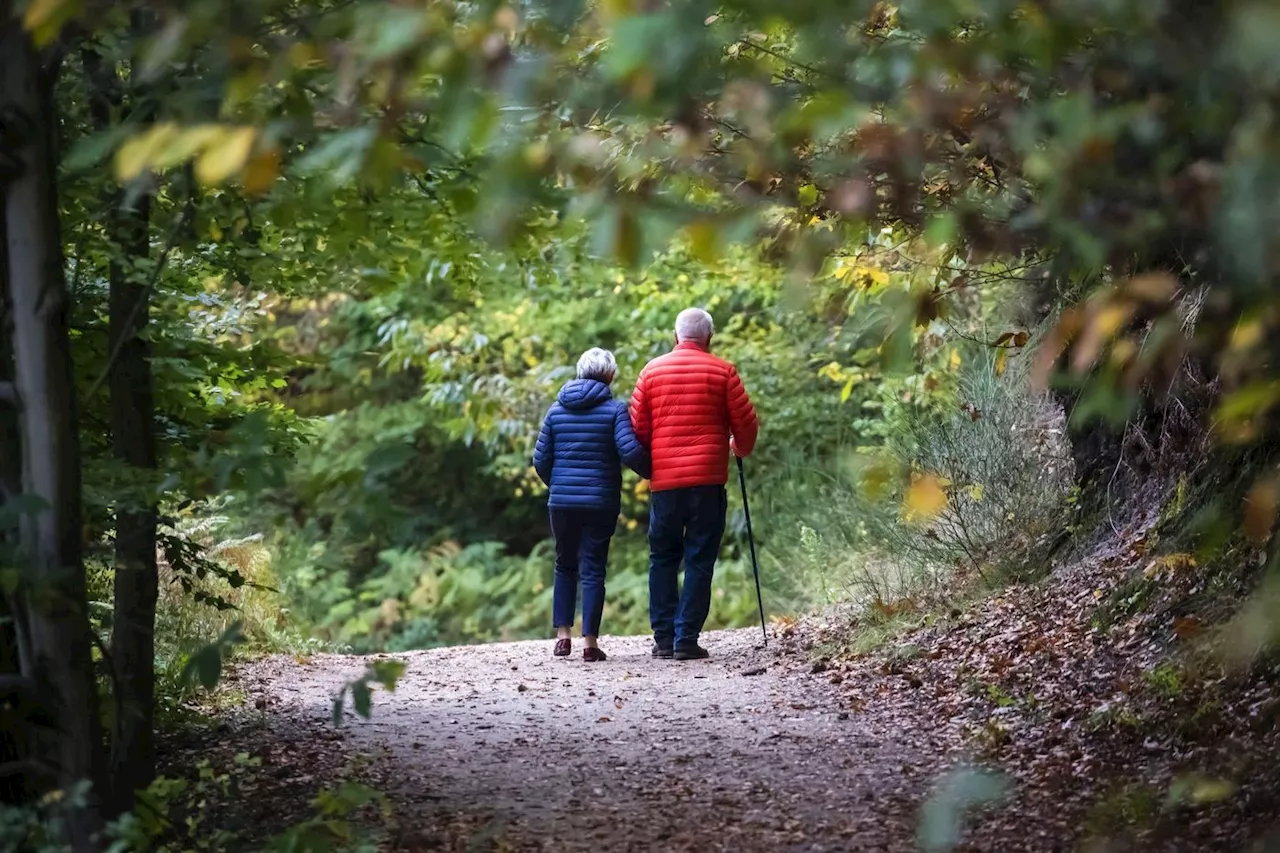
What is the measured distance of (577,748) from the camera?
596 centimetres

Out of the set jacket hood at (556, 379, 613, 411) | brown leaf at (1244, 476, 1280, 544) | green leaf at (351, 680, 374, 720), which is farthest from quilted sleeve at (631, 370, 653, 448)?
brown leaf at (1244, 476, 1280, 544)

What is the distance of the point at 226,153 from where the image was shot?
2.52 metres

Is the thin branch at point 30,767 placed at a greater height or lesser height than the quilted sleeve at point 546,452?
lesser

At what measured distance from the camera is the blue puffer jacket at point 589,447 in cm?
876

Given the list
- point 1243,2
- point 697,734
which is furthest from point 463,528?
point 1243,2

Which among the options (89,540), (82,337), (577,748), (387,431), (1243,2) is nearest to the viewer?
(1243,2)

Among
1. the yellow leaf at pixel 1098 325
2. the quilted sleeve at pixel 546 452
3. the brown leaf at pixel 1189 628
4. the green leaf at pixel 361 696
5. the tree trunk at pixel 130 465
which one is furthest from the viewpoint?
the quilted sleeve at pixel 546 452

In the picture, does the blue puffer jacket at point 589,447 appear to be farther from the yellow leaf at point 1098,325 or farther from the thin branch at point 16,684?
the yellow leaf at point 1098,325

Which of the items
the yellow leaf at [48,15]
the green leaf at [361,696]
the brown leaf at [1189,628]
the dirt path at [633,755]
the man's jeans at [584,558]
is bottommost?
the dirt path at [633,755]

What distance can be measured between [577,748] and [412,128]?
9.96 feet

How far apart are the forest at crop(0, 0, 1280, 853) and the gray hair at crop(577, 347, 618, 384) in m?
1.73

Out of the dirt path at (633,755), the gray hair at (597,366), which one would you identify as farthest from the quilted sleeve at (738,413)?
the dirt path at (633,755)

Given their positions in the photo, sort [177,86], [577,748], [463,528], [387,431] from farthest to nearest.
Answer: [463,528] → [387,431] → [577,748] → [177,86]

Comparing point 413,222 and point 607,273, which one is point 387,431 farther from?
point 413,222
